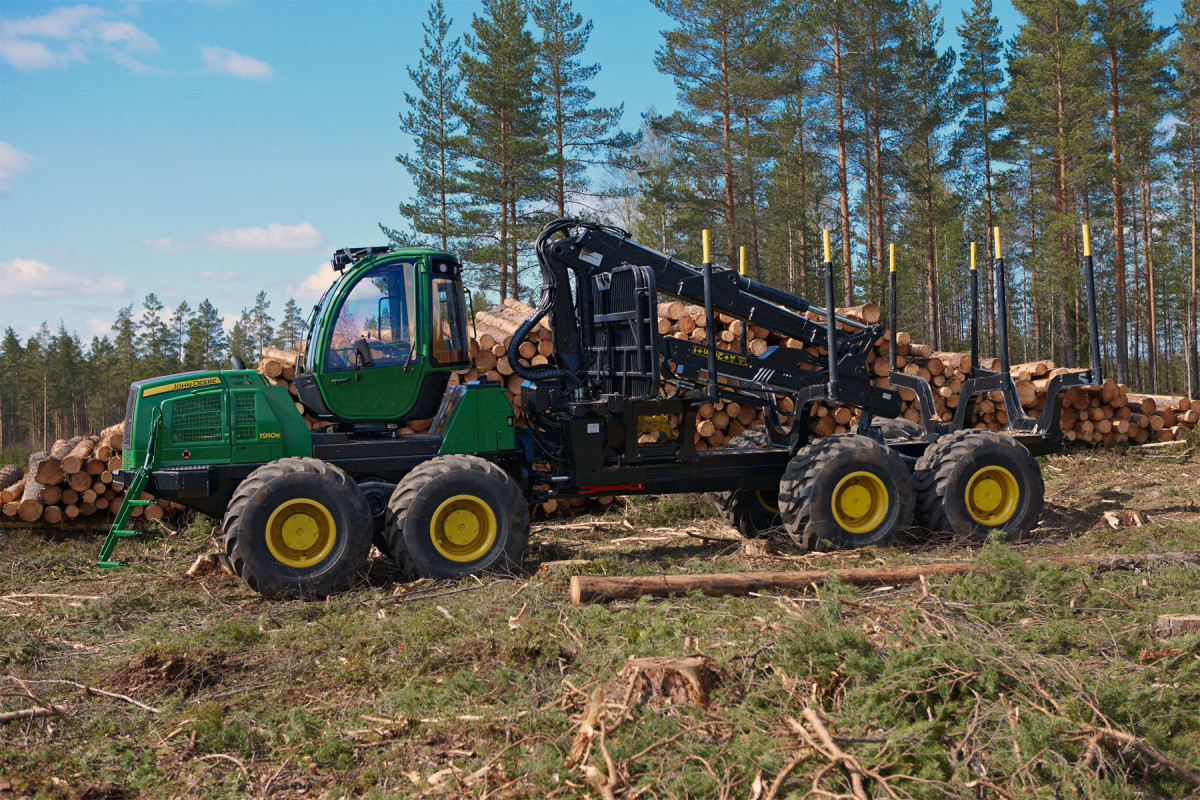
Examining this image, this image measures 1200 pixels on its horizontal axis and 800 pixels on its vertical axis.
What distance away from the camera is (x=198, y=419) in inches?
279

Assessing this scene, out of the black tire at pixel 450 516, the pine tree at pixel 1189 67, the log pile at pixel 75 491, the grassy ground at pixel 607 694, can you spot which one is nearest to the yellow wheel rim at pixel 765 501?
the black tire at pixel 450 516

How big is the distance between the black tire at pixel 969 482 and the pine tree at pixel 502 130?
15552 mm

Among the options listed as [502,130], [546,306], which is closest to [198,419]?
[546,306]

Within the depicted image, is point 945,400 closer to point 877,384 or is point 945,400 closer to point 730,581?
point 877,384

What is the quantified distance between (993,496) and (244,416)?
265 inches

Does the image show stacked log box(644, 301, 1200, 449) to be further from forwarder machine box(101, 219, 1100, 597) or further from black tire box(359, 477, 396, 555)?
black tire box(359, 477, 396, 555)

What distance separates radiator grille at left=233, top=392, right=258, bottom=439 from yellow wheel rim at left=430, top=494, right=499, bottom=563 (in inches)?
66.1

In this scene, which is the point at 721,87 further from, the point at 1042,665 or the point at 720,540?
the point at 1042,665

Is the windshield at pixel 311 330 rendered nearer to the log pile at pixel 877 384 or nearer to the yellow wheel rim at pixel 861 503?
the log pile at pixel 877 384

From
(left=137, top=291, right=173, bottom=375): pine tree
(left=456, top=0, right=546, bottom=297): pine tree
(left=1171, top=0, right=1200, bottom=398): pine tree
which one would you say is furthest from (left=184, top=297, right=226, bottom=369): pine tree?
(left=1171, top=0, right=1200, bottom=398): pine tree

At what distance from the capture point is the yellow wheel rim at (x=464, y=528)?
23.3ft

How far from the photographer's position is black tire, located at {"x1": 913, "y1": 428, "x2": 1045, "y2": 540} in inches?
322

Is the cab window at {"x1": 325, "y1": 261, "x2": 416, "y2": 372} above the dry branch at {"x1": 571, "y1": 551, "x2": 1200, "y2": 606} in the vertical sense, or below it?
above

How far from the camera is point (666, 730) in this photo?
3.85 m
